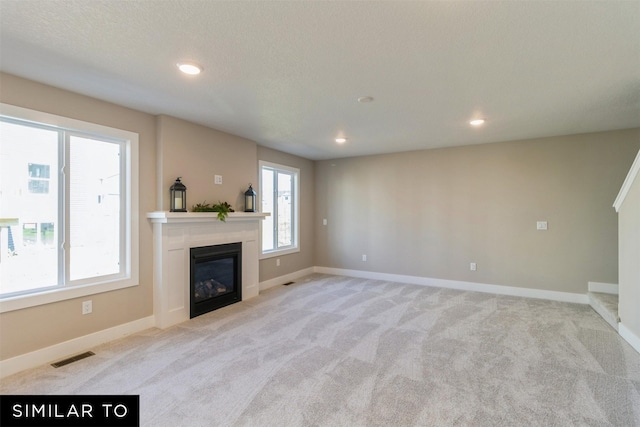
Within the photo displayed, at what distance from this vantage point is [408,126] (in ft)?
13.5

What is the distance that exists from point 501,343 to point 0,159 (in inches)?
194

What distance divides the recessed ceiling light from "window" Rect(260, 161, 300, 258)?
9.48 feet

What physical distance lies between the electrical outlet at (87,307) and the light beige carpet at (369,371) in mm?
393

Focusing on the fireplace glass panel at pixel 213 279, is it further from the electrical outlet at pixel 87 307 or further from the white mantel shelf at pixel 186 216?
the electrical outlet at pixel 87 307

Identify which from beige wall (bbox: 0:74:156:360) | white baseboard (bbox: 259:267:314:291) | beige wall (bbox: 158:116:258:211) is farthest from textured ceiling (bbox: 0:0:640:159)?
white baseboard (bbox: 259:267:314:291)

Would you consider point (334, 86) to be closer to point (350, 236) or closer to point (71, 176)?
point (71, 176)

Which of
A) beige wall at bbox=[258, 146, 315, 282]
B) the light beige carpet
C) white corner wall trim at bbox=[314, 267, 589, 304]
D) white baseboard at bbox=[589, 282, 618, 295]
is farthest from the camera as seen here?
beige wall at bbox=[258, 146, 315, 282]

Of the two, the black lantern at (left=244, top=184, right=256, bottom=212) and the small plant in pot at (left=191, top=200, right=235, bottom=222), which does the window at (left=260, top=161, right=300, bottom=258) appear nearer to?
the black lantern at (left=244, top=184, right=256, bottom=212)

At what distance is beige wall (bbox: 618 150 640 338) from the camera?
301 centimetres

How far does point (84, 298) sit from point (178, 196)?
4.57 ft

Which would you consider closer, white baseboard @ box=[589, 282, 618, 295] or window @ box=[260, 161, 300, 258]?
white baseboard @ box=[589, 282, 618, 295]

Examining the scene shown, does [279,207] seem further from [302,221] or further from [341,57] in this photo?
[341,57]

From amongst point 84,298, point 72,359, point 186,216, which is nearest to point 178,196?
point 186,216

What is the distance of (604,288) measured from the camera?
439cm
